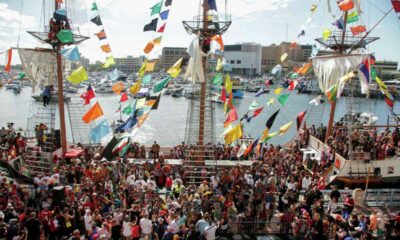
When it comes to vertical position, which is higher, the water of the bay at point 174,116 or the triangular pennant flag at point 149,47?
the triangular pennant flag at point 149,47

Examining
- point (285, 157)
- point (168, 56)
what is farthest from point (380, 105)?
point (285, 157)

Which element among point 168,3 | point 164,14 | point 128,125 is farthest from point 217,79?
point 128,125

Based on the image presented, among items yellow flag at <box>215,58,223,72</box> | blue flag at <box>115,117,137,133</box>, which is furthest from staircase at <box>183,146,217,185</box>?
yellow flag at <box>215,58,223,72</box>

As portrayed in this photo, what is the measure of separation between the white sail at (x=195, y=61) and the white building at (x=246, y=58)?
12833 centimetres

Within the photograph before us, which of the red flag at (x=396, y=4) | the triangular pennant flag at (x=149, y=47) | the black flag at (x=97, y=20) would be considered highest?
the black flag at (x=97, y=20)

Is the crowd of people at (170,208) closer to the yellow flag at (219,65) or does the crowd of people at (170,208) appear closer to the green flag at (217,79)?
the green flag at (217,79)

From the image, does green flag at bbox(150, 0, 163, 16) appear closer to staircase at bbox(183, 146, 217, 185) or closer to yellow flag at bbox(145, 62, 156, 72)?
yellow flag at bbox(145, 62, 156, 72)

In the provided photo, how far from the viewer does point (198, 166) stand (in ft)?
50.0

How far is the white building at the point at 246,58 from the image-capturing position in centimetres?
14125

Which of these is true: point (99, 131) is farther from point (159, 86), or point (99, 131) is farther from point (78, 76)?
point (159, 86)

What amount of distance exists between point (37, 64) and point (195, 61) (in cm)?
1002

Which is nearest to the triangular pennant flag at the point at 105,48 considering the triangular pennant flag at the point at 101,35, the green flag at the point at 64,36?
the triangular pennant flag at the point at 101,35

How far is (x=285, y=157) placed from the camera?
58.0 feet

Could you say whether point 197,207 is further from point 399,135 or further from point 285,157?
point 399,135
